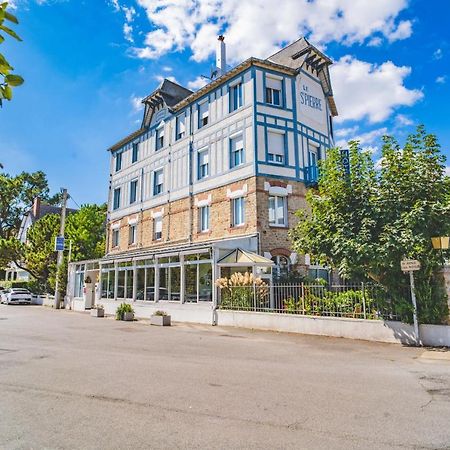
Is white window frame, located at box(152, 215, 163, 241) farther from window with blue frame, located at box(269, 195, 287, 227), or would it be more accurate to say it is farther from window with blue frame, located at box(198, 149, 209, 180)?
window with blue frame, located at box(269, 195, 287, 227)

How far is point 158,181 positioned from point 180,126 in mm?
3807

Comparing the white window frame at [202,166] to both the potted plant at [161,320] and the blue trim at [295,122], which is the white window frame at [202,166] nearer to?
the blue trim at [295,122]

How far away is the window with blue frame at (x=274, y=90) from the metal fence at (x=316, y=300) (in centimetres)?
989

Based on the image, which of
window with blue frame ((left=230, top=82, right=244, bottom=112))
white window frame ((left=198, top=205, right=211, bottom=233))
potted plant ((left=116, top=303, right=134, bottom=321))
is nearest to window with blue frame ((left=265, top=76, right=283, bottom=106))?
window with blue frame ((left=230, top=82, right=244, bottom=112))

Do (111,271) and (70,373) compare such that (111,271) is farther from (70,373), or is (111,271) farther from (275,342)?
(70,373)

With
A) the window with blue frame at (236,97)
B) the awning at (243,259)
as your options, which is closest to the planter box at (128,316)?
the awning at (243,259)

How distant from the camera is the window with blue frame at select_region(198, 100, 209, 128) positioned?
2178cm

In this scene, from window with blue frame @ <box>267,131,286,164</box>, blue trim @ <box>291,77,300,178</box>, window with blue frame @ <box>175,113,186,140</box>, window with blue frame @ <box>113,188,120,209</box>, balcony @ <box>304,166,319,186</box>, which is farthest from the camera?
window with blue frame @ <box>113,188,120,209</box>

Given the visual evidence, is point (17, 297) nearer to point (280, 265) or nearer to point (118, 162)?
point (118, 162)

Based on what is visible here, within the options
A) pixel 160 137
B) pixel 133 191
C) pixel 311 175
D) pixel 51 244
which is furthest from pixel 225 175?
pixel 51 244

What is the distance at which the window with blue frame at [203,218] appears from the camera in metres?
20.7

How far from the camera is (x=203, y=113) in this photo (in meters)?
22.0

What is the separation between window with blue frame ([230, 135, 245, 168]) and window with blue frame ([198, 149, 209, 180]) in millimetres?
1924

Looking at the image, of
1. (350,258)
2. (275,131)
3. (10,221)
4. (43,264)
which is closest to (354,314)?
(350,258)
